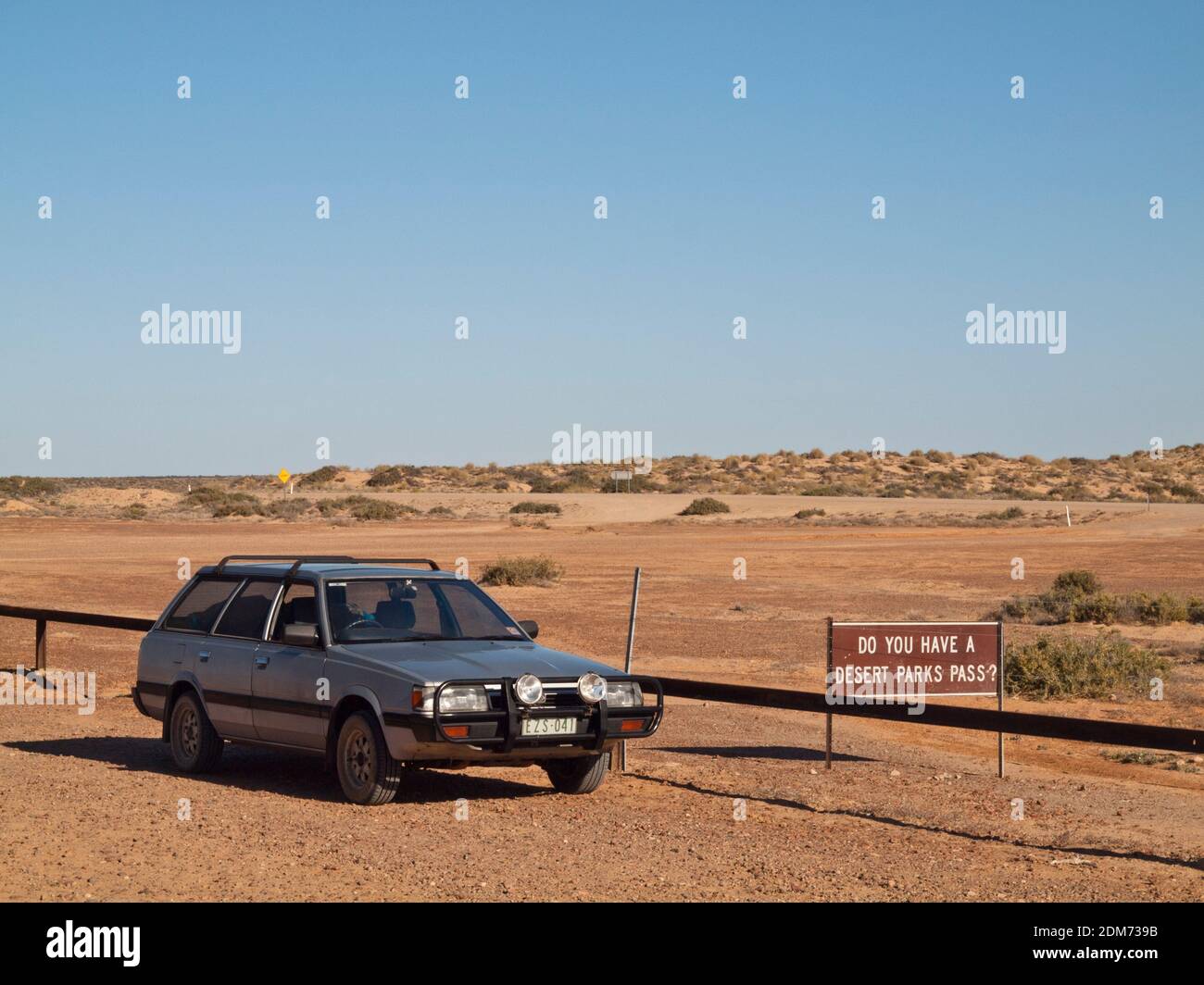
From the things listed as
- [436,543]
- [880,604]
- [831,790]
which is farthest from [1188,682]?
[436,543]

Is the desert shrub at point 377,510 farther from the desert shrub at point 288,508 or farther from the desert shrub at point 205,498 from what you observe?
the desert shrub at point 205,498

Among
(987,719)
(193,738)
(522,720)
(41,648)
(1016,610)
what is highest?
(522,720)

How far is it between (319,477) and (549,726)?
4778 inches

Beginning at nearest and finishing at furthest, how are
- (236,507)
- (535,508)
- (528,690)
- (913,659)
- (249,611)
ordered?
(528,690)
(249,611)
(913,659)
(236,507)
(535,508)

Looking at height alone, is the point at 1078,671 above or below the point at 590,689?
below

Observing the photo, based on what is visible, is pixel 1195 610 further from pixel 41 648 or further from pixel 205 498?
pixel 205 498

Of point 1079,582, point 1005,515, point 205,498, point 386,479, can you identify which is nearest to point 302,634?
point 1079,582

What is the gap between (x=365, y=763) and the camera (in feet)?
33.7

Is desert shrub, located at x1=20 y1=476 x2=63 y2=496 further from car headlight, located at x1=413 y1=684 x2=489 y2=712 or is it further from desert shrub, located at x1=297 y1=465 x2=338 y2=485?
car headlight, located at x1=413 y1=684 x2=489 y2=712

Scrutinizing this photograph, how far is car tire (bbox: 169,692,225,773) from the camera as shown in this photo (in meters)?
11.7

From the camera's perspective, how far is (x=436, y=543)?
2221 inches

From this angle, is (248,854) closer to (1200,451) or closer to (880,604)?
(880,604)
